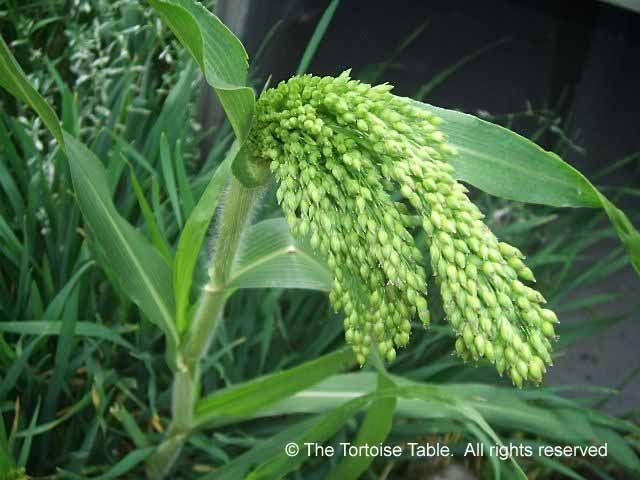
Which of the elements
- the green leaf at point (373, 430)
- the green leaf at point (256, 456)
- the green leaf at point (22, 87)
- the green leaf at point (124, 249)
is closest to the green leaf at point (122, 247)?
the green leaf at point (124, 249)

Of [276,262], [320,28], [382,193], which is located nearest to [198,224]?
[276,262]

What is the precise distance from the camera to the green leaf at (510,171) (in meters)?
0.95

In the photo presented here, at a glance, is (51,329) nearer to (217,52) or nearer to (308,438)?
(308,438)

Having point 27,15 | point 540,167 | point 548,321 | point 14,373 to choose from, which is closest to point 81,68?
point 27,15

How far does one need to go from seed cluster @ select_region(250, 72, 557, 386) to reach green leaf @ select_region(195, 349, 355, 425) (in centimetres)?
44

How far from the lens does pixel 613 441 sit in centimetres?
164

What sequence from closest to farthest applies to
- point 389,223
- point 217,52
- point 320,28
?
point 389,223
point 217,52
point 320,28

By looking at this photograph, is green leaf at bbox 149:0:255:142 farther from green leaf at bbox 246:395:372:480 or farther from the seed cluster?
green leaf at bbox 246:395:372:480

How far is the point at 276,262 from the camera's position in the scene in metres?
1.23

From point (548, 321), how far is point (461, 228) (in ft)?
0.43

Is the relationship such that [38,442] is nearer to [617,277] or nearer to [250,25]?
[250,25]

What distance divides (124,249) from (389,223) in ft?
1.99

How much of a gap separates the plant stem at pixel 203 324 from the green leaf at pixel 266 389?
3 centimetres

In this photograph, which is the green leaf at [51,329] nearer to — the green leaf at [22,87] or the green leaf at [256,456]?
the green leaf at [256,456]
